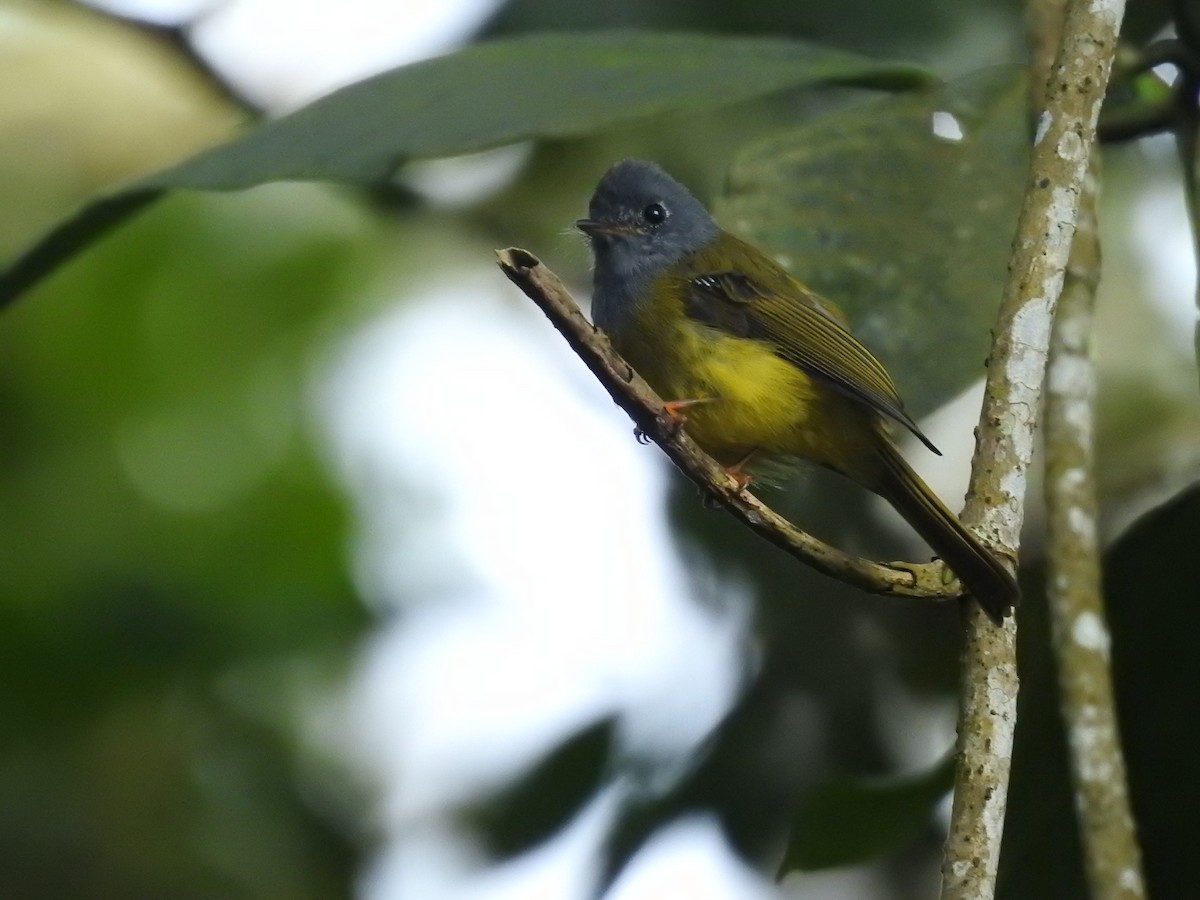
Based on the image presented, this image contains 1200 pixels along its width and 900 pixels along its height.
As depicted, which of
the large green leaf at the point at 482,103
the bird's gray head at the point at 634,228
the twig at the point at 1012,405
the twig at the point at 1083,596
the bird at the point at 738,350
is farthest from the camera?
the bird's gray head at the point at 634,228

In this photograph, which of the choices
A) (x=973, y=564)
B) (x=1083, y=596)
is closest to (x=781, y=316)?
(x=1083, y=596)

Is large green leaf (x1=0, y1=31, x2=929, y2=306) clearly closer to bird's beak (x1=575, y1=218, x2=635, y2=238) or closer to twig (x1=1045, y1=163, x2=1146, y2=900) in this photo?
bird's beak (x1=575, y1=218, x2=635, y2=238)

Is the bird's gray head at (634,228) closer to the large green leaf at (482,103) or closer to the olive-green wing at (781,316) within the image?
the olive-green wing at (781,316)

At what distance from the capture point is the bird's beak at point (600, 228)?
3299 mm

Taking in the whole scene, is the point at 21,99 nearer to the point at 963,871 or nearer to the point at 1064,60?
the point at 1064,60

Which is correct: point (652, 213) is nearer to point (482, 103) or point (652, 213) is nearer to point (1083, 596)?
point (482, 103)

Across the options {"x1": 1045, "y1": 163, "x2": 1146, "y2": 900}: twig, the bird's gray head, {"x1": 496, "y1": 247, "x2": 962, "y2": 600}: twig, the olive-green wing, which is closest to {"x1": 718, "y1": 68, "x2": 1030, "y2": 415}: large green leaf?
the olive-green wing

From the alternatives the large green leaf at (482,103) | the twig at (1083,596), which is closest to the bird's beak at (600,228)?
the large green leaf at (482,103)

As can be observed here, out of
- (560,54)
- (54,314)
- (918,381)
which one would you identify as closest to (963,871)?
(918,381)

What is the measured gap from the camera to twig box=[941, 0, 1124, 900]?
69.5 inches

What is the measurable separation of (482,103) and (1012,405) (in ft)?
4.00

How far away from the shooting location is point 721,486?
205 centimetres

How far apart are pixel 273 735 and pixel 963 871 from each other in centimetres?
301

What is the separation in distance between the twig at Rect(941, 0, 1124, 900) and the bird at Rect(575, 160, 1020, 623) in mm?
649
